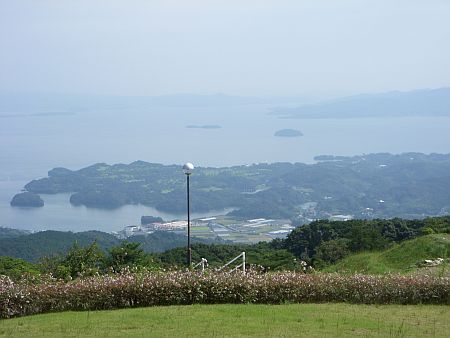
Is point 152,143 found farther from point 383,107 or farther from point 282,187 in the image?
point 383,107

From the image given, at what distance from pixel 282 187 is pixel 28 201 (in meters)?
19.7

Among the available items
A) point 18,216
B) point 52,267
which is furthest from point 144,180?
point 52,267

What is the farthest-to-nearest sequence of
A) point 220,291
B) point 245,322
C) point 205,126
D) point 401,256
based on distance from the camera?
point 205,126 → point 401,256 → point 220,291 → point 245,322

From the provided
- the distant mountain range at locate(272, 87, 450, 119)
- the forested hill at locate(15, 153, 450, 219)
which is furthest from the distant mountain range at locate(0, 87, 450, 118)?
the forested hill at locate(15, 153, 450, 219)

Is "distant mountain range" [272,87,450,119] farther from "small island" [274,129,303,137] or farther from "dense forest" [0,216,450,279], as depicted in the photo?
→ "dense forest" [0,216,450,279]

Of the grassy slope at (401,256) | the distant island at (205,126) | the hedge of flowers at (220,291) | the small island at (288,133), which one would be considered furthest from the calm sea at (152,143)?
the hedge of flowers at (220,291)

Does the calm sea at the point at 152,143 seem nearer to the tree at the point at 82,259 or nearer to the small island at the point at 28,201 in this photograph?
the small island at the point at 28,201

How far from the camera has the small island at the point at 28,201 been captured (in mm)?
51703

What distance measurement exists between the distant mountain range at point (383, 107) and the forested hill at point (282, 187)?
197ft

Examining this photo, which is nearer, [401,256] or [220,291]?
[220,291]

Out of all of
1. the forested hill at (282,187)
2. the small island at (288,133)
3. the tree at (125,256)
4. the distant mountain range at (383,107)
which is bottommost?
the forested hill at (282,187)

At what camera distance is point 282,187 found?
50.5 meters

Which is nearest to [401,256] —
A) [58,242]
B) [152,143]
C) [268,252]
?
[268,252]

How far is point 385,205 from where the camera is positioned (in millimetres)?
42688
